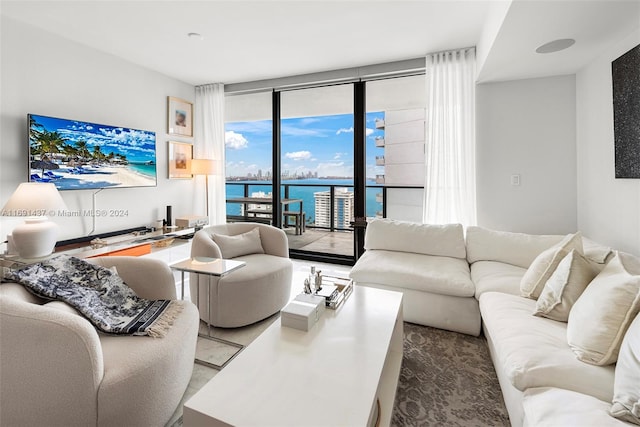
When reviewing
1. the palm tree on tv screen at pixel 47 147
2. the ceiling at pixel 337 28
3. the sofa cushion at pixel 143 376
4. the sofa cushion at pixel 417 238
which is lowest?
the sofa cushion at pixel 143 376

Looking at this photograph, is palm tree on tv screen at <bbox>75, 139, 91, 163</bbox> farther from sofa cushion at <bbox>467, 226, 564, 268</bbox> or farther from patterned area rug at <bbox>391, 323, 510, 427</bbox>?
sofa cushion at <bbox>467, 226, 564, 268</bbox>

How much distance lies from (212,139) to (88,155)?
5.41ft

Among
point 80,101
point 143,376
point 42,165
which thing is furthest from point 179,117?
point 143,376

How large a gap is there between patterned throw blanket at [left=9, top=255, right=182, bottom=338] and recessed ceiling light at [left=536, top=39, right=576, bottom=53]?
9.93 feet

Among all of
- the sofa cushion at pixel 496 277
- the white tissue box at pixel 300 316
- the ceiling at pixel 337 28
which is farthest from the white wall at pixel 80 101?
the sofa cushion at pixel 496 277

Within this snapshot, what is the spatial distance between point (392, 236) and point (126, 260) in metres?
2.21

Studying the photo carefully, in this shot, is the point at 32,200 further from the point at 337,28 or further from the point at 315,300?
the point at 337,28

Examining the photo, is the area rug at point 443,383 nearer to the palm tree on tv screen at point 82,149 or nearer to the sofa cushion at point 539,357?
the sofa cushion at point 539,357

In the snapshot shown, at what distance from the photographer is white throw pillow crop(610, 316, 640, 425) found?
0.98 metres

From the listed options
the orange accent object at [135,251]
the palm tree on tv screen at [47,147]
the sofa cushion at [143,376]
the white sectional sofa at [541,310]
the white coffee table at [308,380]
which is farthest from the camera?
the orange accent object at [135,251]

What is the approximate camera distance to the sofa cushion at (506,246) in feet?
8.46

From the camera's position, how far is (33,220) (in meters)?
2.29

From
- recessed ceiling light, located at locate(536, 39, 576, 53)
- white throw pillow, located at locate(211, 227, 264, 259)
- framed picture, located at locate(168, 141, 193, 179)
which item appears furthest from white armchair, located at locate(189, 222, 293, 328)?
recessed ceiling light, located at locate(536, 39, 576, 53)

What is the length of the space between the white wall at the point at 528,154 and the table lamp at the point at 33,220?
3.76 m
